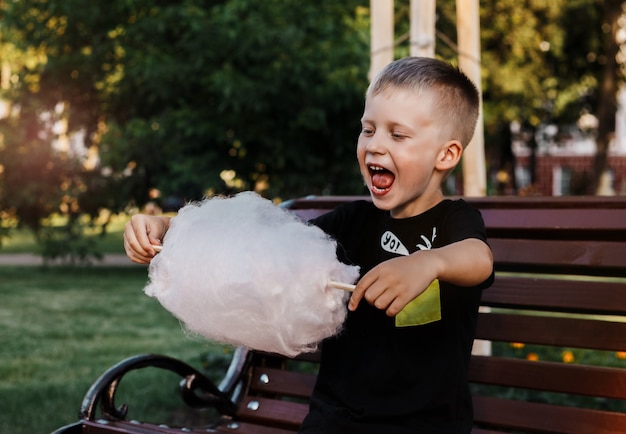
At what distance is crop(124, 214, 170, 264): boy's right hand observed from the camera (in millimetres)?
2254

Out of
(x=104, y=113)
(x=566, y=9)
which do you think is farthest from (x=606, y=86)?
(x=104, y=113)

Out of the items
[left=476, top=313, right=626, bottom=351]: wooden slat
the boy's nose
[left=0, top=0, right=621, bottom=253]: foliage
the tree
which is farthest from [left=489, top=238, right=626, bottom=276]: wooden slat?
the tree

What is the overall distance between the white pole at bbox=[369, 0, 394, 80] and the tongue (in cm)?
236

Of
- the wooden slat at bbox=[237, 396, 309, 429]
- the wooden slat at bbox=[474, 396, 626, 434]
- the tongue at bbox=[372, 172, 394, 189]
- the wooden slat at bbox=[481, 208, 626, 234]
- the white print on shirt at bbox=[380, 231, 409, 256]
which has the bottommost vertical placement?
the wooden slat at bbox=[237, 396, 309, 429]

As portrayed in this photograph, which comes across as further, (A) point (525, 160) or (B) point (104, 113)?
(A) point (525, 160)

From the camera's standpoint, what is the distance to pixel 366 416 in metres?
2.26

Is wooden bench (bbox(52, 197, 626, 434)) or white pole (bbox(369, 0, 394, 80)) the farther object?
white pole (bbox(369, 0, 394, 80))

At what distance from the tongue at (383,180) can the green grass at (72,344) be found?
2.74 ft

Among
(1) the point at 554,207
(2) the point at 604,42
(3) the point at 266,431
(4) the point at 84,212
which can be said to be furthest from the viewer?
(2) the point at 604,42

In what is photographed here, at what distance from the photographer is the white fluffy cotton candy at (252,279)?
1917mm

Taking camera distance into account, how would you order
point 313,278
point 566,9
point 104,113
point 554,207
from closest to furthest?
point 313,278 → point 554,207 → point 104,113 → point 566,9

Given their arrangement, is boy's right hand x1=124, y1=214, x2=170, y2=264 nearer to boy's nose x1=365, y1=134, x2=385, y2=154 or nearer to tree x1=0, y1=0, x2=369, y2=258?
boy's nose x1=365, y1=134, x2=385, y2=154

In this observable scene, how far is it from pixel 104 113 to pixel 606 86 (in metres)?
12.0

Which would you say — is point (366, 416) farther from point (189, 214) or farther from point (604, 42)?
point (604, 42)
